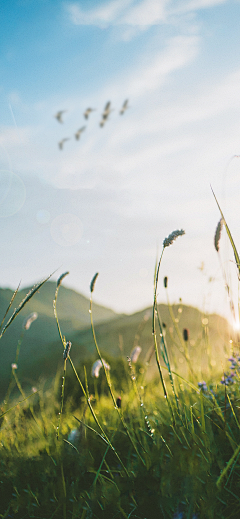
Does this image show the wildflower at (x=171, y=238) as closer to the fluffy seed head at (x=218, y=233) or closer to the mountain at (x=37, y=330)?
the fluffy seed head at (x=218, y=233)

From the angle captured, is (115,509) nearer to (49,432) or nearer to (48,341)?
(49,432)

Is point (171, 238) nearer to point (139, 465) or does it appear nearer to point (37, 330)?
point (139, 465)

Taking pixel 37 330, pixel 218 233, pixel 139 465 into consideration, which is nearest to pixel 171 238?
pixel 218 233

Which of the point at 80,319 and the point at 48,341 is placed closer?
the point at 48,341

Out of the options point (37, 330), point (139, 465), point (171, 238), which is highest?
point (37, 330)

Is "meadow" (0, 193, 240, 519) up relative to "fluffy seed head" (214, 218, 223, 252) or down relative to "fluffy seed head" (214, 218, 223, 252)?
down

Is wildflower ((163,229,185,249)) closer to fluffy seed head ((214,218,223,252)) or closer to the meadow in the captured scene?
the meadow

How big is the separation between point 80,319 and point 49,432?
3344 cm

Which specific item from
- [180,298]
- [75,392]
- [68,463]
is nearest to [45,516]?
[68,463]

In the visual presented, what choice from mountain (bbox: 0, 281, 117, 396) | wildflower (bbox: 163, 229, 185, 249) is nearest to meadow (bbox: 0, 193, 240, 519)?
wildflower (bbox: 163, 229, 185, 249)

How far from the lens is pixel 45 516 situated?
151 centimetres

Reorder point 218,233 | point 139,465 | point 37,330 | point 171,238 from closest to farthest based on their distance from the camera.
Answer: point 171,238, point 218,233, point 139,465, point 37,330

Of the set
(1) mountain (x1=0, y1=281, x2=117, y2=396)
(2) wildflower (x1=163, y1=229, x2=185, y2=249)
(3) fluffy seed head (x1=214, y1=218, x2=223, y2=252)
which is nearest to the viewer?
(2) wildflower (x1=163, y1=229, x2=185, y2=249)

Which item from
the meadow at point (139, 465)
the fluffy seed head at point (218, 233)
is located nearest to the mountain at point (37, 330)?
the meadow at point (139, 465)
